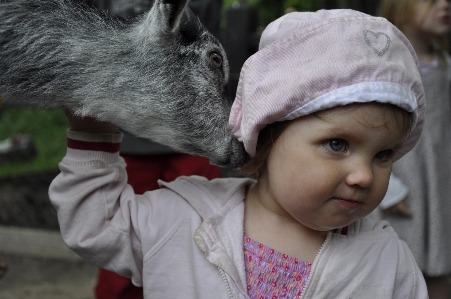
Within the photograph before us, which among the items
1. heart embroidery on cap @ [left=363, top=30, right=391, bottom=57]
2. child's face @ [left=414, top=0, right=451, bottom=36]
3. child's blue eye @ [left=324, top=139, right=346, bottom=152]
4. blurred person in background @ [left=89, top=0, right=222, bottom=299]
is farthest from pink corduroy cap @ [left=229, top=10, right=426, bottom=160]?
child's face @ [left=414, top=0, right=451, bottom=36]

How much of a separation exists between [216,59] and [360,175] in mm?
780

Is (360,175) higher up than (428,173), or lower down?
higher up

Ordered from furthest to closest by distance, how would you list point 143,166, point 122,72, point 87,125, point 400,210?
point 400,210 < point 143,166 < point 122,72 < point 87,125

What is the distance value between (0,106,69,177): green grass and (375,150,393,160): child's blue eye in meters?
6.11

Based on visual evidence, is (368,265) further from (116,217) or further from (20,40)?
(20,40)

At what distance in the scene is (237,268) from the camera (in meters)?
1.81

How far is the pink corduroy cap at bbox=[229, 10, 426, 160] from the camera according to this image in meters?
1.59

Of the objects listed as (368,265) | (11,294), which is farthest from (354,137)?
(11,294)

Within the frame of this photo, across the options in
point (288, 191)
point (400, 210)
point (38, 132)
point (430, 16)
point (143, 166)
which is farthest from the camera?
point (38, 132)

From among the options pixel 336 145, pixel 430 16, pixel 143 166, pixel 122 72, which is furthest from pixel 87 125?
pixel 430 16

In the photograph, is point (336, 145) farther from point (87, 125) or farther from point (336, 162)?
point (87, 125)

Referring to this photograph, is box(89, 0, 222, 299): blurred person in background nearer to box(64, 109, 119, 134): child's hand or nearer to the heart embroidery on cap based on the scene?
box(64, 109, 119, 134): child's hand

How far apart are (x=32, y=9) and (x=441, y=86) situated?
2.51 m

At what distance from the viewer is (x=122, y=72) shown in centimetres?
201
